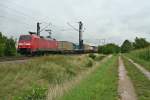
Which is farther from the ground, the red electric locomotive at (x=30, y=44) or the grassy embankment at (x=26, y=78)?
the red electric locomotive at (x=30, y=44)

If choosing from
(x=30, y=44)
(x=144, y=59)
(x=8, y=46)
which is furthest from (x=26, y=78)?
(x=144, y=59)

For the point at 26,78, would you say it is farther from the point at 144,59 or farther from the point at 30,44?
the point at 144,59

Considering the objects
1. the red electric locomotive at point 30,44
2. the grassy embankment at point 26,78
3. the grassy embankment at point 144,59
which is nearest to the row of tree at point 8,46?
the red electric locomotive at point 30,44

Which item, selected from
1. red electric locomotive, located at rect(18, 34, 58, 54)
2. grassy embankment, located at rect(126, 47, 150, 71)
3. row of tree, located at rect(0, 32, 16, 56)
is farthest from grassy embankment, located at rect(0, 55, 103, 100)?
row of tree, located at rect(0, 32, 16, 56)

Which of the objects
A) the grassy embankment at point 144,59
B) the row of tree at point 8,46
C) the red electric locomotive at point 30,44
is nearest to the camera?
the grassy embankment at point 144,59

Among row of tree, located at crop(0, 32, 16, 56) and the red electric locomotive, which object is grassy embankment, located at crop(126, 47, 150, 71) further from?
row of tree, located at crop(0, 32, 16, 56)

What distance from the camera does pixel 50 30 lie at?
8100 centimetres

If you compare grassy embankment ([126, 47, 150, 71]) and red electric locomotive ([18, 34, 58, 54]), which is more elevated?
red electric locomotive ([18, 34, 58, 54])

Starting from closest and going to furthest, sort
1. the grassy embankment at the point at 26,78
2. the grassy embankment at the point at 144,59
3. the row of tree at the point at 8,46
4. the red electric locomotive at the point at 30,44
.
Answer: the grassy embankment at the point at 26,78
the grassy embankment at the point at 144,59
the red electric locomotive at the point at 30,44
the row of tree at the point at 8,46

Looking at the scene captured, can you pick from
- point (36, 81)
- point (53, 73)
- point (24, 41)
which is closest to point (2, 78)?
point (36, 81)

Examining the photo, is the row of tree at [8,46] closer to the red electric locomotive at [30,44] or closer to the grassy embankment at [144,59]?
the red electric locomotive at [30,44]

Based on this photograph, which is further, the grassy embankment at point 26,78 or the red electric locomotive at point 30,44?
the red electric locomotive at point 30,44

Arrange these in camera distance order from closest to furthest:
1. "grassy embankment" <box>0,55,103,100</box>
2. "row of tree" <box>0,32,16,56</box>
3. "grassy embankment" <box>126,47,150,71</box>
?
"grassy embankment" <box>0,55,103,100</box>
"grassy embankment" <box>126,47,150,71</box>
"row of tree" <box>0,32,16,56</box>

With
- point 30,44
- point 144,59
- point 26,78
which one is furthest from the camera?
point 144,59
